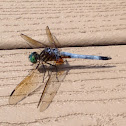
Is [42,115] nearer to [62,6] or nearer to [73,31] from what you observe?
[73,31]

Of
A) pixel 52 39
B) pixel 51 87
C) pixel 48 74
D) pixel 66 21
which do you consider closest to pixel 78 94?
pixel 51 87

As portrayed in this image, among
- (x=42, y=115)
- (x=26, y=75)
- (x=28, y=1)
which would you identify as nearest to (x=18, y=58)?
(x=26, y=75)

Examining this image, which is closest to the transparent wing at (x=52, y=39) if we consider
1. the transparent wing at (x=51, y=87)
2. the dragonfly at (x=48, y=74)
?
the dragonfly at (x=48, y=74)

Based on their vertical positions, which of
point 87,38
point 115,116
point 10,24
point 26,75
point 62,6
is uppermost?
point 62,6

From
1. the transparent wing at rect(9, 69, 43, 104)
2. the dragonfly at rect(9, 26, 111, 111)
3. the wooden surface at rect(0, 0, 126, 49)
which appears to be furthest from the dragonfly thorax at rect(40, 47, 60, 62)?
the transparent wing at rect(9, 69, 43, 104)

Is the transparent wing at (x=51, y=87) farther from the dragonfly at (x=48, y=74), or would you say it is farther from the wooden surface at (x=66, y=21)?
the wooden surface at (x=66, y=21)

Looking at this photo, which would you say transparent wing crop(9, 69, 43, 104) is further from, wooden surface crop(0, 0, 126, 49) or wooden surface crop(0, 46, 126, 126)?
wooden surface crop(0, 0, 126, 49)
